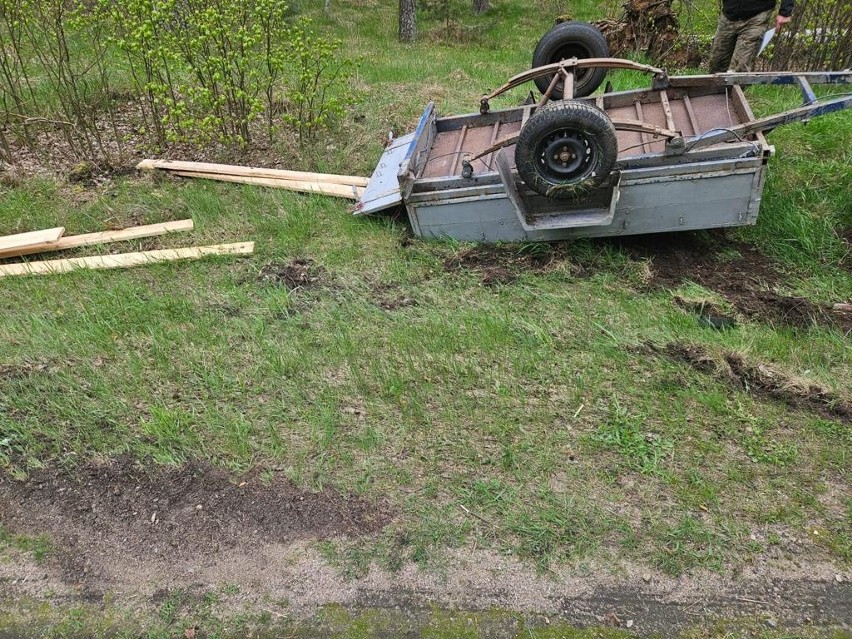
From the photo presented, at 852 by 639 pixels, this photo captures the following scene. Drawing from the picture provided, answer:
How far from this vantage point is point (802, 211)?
18.1ft

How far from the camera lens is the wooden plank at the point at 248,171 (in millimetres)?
6566

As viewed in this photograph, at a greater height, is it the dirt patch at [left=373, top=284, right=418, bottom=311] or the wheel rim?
the wheel rim

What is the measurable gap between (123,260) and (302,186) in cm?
188

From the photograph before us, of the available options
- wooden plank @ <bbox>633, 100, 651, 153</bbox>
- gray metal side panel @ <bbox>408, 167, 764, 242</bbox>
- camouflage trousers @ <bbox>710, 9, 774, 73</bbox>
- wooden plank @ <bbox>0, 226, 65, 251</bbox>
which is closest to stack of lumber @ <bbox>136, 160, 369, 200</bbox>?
gray metal side panel @ <bbox>408, 167, 764, 242</bbox>

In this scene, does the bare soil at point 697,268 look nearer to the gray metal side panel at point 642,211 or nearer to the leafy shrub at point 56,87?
the gray metal side panel at point 642,211

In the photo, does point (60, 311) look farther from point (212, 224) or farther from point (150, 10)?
point (150, 10)

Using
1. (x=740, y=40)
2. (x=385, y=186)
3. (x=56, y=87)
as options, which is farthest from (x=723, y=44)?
(x=56, y=87)

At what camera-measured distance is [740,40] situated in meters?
6.91

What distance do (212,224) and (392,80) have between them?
4.97 metres

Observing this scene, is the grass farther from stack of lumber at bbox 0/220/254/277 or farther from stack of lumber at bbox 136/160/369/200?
stack of lumber at bbox 136/160/369/200

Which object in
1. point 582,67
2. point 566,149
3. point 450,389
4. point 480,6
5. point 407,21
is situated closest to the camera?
point 450,389

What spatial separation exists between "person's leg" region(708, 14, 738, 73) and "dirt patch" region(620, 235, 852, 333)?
3.10m

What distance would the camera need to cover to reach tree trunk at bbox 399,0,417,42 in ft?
43.5

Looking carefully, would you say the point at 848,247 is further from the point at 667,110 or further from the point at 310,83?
the point at 310,83
